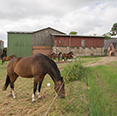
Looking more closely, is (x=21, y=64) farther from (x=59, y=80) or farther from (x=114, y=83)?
(x=114, y=83)

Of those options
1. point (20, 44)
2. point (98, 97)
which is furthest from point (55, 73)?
point (20, 44)

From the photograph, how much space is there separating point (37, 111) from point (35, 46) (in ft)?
75.1

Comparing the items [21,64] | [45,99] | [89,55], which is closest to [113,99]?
[45,99]

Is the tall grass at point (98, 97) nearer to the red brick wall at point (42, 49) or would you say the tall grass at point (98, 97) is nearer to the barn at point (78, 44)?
the barn at point (78, 44)

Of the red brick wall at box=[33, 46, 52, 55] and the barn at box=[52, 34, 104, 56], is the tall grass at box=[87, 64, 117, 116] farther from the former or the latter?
the red brick wall at box=[33, 46, 52, 55]

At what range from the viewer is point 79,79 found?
697cm

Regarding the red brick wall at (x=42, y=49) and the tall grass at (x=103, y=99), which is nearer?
the tall grass at (x=103, y=99)

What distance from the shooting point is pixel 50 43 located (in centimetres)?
2606

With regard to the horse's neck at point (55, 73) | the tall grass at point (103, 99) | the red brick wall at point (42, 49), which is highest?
the red brick wall at point (42, 49)

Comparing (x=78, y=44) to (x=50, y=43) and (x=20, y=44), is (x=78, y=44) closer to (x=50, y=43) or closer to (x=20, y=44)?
(x=50, y=43)

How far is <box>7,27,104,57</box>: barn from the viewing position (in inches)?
987

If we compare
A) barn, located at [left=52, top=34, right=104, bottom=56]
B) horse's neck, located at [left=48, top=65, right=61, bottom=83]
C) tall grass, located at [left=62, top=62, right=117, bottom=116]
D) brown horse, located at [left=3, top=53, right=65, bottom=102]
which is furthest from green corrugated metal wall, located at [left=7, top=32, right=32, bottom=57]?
horse's neck, located at [left=48, top=65, right=61, bottom=83]

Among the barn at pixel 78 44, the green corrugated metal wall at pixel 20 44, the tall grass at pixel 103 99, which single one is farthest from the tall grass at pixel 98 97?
the green corrugated metal wall at pixel 20 44

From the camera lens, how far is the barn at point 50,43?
2508 cm
